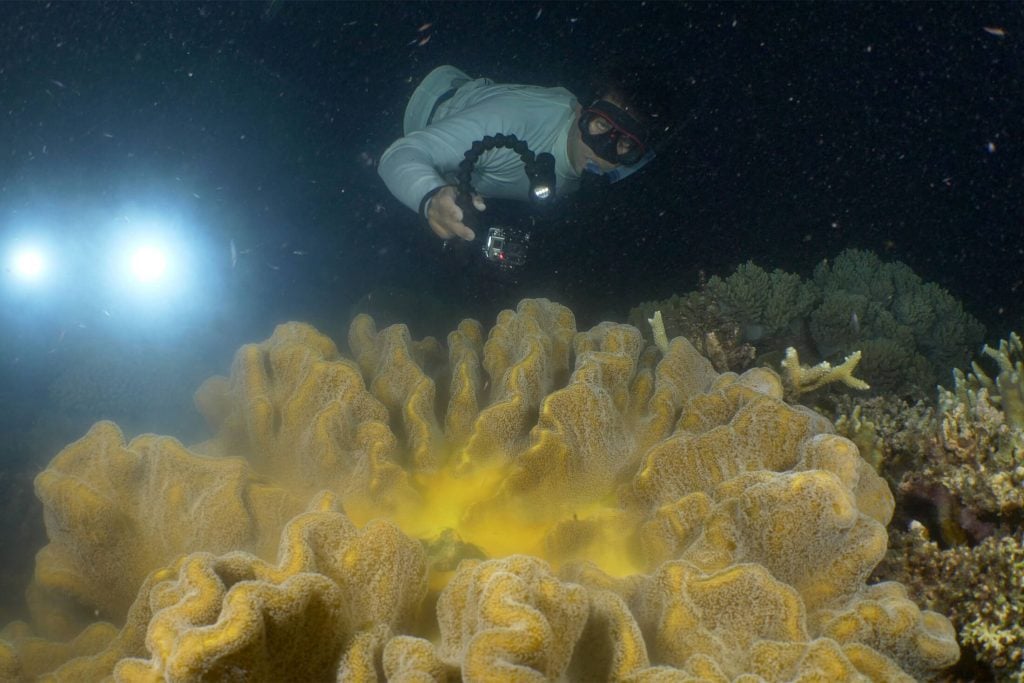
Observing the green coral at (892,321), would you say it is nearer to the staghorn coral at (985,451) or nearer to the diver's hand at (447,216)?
the staghorn coral at (985,451)

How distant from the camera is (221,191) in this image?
22375mm

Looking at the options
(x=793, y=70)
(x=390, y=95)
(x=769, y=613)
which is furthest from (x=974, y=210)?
(x=769, y=613)

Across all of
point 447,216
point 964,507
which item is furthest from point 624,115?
point 964,507

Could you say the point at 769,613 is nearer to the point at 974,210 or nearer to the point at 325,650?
the point at 325,650

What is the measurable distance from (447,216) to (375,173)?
19303 millimetres

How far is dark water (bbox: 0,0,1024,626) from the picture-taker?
8.91 m

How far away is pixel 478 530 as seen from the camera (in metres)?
2.58

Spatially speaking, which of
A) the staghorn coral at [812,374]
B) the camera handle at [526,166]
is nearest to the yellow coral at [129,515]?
the camera handle at [526,166]

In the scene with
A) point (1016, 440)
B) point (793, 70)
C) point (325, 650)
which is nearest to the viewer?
point (325, 650)

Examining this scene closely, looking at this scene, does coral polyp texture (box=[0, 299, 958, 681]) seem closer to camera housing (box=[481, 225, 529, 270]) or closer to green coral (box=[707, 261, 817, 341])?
camera housing (box=[481, 225, 529, 270])

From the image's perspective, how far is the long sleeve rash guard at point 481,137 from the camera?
15.6 ft

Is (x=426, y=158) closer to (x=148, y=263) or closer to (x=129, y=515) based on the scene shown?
(x=129, y=515)

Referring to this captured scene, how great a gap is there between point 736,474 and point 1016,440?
5.84 feet

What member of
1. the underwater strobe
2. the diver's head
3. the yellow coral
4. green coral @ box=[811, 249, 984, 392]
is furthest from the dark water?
green coral @ box=[811, 249, 984, 392]
